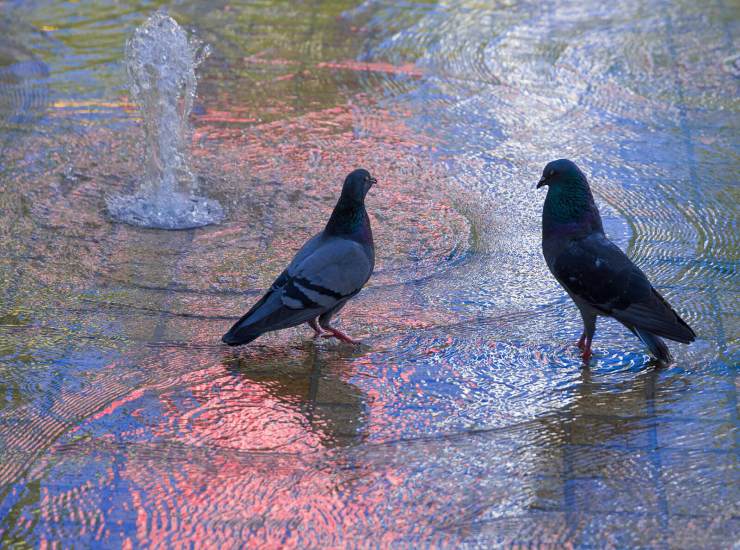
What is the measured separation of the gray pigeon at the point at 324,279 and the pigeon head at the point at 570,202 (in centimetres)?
Answer: 87

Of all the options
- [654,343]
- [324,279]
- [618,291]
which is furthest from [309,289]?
[654,343]

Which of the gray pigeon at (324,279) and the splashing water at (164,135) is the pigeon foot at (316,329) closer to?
the gray pigeon at (324,279)

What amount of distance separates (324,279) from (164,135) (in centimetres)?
240

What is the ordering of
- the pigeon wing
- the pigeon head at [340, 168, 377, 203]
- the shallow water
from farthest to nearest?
the pigeon head at [340, 168, 377, 203]
the pigeon wing
the shallow water

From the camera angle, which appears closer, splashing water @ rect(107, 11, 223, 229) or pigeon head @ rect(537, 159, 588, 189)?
pigeon head @ rect(537, 159, 588, 189)

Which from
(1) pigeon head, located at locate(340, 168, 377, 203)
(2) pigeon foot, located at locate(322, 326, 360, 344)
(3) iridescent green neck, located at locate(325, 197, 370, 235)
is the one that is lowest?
(2) pigeon foot, located at locate(322, 326, 360, 344)

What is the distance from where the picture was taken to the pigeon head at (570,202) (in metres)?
4.32

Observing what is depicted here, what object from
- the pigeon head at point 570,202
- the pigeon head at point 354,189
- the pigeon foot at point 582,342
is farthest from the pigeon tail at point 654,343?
the pigeon head at point 354,189

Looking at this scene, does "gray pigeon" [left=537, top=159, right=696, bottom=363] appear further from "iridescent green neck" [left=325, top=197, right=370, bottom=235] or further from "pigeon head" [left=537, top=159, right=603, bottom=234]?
"iridescent green neck" [left=325, top=197, right=370, bottom=235]

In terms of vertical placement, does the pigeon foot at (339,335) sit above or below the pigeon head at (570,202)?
below

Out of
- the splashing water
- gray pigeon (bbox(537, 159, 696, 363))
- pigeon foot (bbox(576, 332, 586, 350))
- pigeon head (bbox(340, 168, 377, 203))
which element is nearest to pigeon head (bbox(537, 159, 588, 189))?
gray pigeon (bbox(537, 159, 696, 363))

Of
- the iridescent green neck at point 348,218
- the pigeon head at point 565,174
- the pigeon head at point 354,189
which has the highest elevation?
the pigeon head at point 565,174

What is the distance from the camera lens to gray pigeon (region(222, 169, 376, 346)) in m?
4.22

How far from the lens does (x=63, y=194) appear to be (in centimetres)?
587
